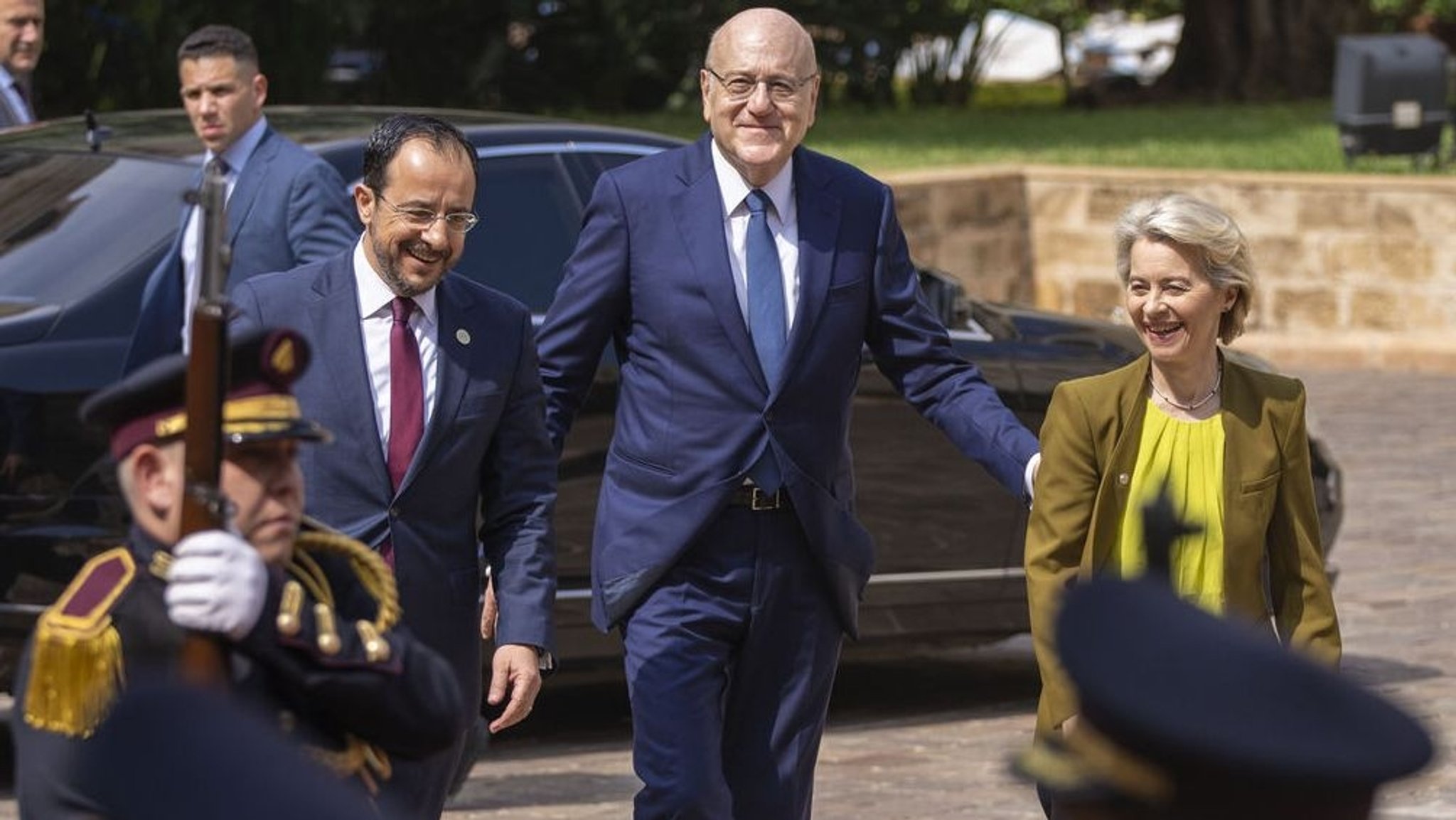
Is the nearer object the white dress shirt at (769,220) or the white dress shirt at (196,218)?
the white dress shirt at (769,220)

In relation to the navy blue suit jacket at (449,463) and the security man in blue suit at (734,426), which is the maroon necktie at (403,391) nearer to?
the navy blue suit jacket at (449,463)

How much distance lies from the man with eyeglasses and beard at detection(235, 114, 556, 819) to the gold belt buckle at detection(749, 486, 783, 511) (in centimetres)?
57

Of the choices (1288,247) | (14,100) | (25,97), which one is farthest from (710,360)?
(1288,247)

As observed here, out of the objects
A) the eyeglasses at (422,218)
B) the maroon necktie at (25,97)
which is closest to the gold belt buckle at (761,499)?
the eyeglasses at (422,218)

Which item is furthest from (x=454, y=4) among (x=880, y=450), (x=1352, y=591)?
(x=880, y=450)

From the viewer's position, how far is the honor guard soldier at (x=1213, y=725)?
2.23 metres

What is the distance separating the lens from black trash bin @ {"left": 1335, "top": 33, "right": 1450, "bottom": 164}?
21234 mm

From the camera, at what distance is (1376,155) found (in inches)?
860

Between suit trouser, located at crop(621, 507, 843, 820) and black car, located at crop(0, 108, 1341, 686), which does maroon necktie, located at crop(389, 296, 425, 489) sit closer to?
suit trouser, located at crop(621, 507, 843, 820)

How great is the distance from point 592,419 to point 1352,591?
3969 millimetres

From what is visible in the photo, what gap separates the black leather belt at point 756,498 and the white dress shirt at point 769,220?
0.38 metres

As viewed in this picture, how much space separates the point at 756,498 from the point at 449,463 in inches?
31.9

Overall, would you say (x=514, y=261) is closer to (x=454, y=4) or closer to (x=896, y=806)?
(x=896, y=806)

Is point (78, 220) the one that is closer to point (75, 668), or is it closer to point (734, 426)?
point (734, 426)
